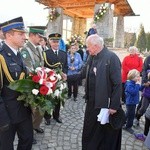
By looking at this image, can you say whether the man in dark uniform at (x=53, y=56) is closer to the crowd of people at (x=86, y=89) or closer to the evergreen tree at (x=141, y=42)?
the crowd of people at (x=86, y=89)

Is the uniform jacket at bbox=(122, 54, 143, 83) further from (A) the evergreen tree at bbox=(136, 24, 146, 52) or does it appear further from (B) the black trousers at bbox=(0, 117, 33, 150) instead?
(A) the evergreen tree at bbox=(136, 24, 146, 52)

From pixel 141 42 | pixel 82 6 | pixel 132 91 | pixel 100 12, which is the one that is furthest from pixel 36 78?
pixel 141 42

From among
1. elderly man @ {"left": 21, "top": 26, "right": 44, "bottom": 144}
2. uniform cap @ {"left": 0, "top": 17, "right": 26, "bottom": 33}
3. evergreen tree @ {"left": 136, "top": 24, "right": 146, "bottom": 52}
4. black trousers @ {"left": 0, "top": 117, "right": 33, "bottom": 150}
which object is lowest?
black trousers @ {"left": 0, "top": 117, "right": 33, "bottom": 150}

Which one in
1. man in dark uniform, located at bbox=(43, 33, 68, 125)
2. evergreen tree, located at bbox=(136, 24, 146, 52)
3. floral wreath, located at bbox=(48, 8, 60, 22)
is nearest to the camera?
man in dark uniform, located at bbox=(43, 33, 68, 125)

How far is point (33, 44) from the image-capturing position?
14.8ft

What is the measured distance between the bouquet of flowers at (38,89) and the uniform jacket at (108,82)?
32.5 inches

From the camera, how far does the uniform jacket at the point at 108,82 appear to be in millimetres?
3701

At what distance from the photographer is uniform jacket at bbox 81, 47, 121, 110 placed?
3.70 m

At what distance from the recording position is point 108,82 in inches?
147

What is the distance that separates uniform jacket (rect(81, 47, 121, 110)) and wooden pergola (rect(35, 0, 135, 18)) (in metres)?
10.3

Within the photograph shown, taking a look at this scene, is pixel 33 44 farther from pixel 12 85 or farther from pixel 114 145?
pixel 114 145

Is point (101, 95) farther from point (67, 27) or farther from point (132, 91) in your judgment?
point (67, 27)

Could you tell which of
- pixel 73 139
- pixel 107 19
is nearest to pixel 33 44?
pixel 73 139

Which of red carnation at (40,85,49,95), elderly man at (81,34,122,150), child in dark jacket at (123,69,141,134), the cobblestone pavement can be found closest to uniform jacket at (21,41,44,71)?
elderly man at (81,34,122,150)
